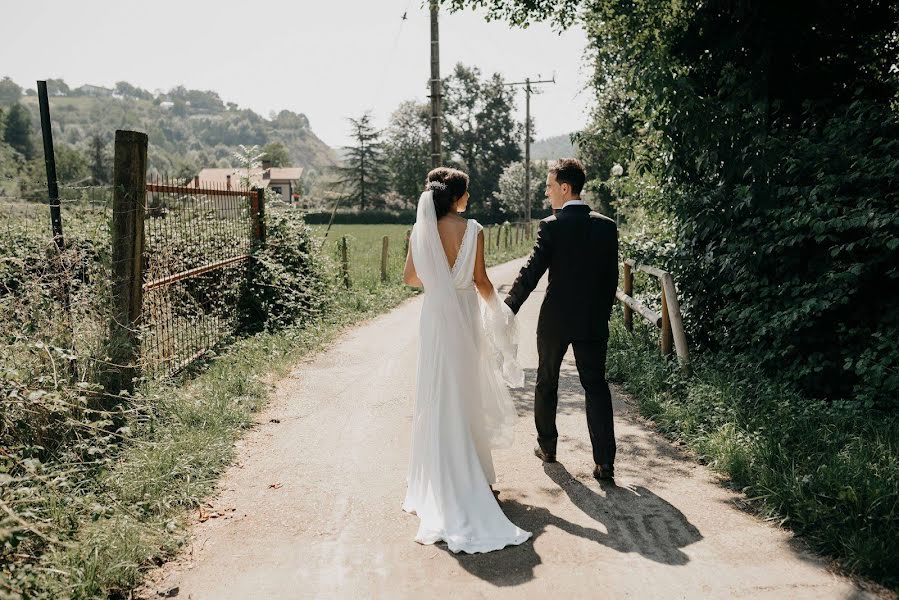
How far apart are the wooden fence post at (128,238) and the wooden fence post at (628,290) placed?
5924 mm

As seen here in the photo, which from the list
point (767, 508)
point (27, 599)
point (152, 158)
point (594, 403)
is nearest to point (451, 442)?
point (594, 403)

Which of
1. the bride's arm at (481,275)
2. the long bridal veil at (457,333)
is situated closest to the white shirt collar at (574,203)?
the bride's arm at (481,275)

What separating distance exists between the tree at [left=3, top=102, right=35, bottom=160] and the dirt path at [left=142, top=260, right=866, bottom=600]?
123789mm

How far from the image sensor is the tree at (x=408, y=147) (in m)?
69.8

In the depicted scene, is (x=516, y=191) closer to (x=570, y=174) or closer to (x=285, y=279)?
(x=285, y=279)

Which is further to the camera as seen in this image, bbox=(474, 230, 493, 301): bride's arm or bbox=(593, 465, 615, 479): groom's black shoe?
bbox=(593, 465, 615, 479): groom's black shoe

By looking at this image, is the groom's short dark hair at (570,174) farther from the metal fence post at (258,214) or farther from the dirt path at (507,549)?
the metal fence post at (258,214)

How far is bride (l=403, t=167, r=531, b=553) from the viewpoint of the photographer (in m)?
4.27

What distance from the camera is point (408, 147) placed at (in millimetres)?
71500

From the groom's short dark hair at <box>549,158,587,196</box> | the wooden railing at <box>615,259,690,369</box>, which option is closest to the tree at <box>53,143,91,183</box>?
the wooden railing at <box>615,259,690,369</box>

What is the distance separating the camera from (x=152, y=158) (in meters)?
179

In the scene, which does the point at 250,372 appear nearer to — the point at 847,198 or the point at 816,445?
the point at 816,445

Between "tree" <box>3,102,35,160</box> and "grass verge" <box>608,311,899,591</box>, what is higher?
"tree" <box>3,102,35,160</box>

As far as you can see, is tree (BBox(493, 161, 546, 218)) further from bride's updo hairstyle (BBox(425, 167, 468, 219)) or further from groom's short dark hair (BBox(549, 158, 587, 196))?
bride's updo hairstyle (BBox(425, 167, 468, 219))
